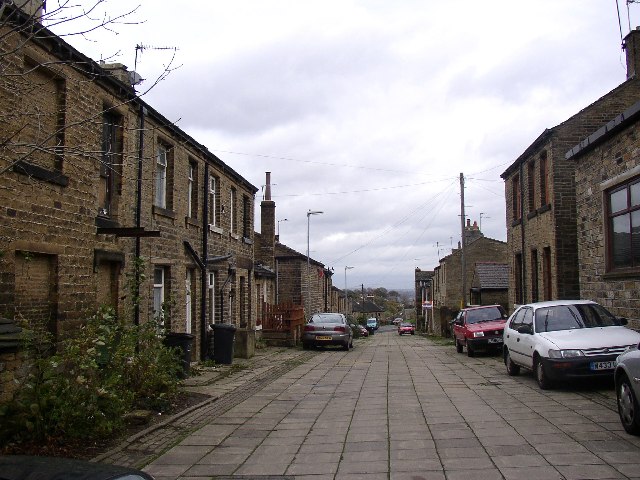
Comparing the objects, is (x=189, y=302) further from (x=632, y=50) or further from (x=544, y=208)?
(x=632, y=50)

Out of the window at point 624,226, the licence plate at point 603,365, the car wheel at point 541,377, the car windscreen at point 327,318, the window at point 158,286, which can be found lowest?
the car wheel at point 541,377

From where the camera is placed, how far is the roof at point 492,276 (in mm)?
35906

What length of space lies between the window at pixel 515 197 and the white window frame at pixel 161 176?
14.3 metres

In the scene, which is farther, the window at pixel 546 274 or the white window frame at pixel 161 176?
the window at pixel 546 274

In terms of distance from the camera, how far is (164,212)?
14.8m

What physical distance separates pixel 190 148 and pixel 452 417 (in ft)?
36.6

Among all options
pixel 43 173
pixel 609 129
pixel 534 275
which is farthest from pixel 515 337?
pixel 43 173

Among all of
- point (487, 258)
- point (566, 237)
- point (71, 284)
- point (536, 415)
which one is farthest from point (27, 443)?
point (487, 258)

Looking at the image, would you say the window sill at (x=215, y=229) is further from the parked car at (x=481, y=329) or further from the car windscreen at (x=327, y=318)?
the parked car at (x=481, y=329)

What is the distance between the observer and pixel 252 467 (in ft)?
21.5

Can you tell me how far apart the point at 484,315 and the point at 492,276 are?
15.9 metres

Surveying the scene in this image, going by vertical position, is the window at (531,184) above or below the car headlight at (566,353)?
above

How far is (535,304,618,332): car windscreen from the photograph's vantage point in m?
11.7

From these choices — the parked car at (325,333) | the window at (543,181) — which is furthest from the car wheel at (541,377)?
the parked car at (325,333)
